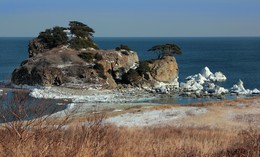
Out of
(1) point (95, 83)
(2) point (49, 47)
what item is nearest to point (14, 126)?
(1) point (95, 83)

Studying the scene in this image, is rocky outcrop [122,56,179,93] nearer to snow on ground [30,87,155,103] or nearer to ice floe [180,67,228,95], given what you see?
ice floe [180,67,228,95]

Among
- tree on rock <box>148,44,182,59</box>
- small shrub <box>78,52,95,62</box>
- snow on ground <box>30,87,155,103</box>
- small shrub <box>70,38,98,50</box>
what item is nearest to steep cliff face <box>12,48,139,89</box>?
small shrub <box>78,52,95,62</box>

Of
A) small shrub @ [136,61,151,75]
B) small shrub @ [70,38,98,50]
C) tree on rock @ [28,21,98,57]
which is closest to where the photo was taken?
small shrub @ [136,61,151,75]

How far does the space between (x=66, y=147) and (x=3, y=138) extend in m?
1.18

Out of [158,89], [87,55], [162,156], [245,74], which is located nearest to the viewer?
[162,156]

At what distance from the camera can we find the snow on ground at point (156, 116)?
88.2 ft

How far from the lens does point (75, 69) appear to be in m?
58.5

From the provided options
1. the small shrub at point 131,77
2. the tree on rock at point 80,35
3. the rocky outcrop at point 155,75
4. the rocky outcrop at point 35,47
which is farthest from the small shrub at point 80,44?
the small shrub at point 131,77

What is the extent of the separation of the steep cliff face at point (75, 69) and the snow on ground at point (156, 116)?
82.1 feet

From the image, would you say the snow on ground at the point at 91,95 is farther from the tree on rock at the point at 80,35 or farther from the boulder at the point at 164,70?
the tree on rock at the point at 80,35

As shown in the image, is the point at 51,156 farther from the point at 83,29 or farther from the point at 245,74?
the point at 245,74

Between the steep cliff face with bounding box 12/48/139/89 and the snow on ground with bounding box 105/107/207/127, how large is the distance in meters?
25.0

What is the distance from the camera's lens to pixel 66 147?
599 centimetres

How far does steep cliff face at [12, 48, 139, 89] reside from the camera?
56.6 metres
